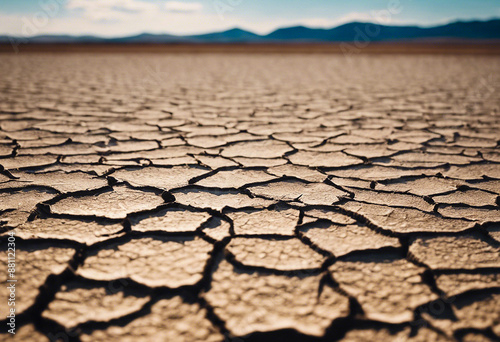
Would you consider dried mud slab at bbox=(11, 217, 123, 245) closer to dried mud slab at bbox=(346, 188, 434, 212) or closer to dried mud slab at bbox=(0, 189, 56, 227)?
dried mud slab at bbox=(0, 189, 56, 227)

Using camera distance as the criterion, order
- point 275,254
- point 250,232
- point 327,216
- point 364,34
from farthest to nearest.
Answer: point 364,34 → point 327,216 → point 250,232 → point 275,254

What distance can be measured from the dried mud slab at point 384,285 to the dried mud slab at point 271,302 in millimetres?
54

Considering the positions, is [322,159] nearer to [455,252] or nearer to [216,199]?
[216,199]

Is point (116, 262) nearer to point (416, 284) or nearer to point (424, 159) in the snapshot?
point (416, 284)

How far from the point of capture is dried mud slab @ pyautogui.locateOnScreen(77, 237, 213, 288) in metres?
0.79

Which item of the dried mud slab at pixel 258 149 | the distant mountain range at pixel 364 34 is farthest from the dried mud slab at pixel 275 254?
the distant mountain range at pixel 364 34

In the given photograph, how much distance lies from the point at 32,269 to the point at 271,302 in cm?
59

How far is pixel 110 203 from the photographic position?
1.15 metres

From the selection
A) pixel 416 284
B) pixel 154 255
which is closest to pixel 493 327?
pixel 416 284

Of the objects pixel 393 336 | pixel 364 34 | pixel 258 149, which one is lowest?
Result: pixel 393 336

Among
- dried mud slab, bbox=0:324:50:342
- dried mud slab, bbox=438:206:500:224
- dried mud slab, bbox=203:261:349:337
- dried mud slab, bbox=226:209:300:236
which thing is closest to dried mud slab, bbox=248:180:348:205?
dried mud slab, bbox=226:209:300:236

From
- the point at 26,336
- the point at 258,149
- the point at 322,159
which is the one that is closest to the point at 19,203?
the point at 26,336

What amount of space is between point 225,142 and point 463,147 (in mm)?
1388

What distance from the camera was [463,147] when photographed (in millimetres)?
1892
